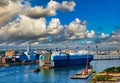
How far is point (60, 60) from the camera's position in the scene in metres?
106

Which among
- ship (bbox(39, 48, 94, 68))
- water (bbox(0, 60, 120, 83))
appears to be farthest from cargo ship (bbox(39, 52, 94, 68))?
water (bbox(0, 60, 120, 83))

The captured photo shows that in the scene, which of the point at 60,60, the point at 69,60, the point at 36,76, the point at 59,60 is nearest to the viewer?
the point at 36,76

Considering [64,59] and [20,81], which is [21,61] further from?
[20,81]

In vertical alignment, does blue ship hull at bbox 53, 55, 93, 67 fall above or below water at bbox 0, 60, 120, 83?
above

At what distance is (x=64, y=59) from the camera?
109m

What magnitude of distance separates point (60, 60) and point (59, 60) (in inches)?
27.0

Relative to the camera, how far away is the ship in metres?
100

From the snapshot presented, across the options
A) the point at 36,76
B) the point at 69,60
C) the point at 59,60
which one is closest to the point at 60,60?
the point at 59,60

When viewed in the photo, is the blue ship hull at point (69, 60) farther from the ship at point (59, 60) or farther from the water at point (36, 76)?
the water at point (36, 76)

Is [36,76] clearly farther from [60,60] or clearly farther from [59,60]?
[60,60]

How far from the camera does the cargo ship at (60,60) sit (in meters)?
100

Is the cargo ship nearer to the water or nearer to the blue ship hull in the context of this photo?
the blue ship hull

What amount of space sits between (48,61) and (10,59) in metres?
21.7

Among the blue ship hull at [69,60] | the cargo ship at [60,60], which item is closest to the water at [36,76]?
the cargo ship at [60,60]
